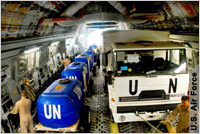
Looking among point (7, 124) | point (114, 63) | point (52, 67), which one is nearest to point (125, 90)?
point (114, 63)

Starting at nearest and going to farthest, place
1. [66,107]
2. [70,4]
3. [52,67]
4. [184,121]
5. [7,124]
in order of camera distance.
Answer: [184,121] < [66,107] < [7,124] < [70,4] < [52,67]

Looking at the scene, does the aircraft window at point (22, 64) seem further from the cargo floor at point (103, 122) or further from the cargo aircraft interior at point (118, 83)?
the cargo floor at point (103, 122)

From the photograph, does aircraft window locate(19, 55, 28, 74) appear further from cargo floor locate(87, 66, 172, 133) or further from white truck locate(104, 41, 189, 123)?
white truck locate(104, 41, 189, 123)

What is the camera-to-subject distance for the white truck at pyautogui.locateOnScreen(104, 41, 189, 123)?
5094mm

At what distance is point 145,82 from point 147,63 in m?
0.69

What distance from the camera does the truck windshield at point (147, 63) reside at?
525 centimetres

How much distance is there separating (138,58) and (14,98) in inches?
202

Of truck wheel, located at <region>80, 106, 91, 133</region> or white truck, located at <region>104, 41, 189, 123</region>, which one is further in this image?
truck wheel, located at <region>80, 106, 91, 133</region>

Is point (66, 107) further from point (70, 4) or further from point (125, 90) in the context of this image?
point (70, 4)

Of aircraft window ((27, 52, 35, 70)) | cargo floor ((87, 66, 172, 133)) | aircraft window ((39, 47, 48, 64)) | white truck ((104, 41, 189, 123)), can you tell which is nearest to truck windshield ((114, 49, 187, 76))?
white truck ((104, 41, 189, 123))

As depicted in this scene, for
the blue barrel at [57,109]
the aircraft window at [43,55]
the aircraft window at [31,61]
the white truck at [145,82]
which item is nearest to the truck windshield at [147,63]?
the white truck at [145,82]

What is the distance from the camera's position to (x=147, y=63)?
5391mm

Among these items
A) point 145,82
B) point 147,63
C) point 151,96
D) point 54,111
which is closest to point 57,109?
point 54,111

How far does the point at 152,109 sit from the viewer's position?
5.15 meters
